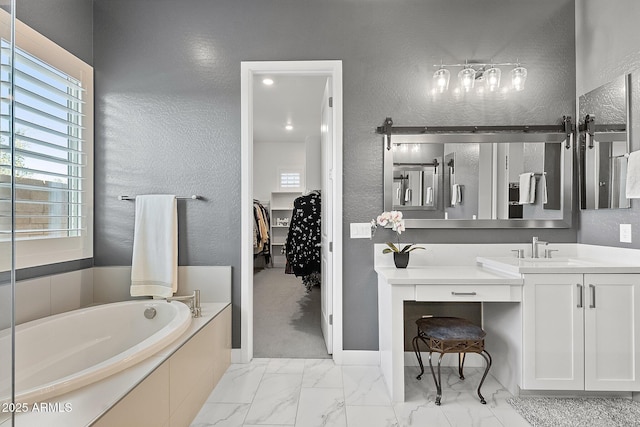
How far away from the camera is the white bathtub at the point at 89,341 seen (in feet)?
4.83

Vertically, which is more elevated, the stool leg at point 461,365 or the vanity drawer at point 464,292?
the vanity drawer at point 464,292

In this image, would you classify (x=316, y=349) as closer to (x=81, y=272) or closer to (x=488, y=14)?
(x=81, y=272)

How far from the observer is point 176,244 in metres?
2.64

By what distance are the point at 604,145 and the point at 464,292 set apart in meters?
1.50

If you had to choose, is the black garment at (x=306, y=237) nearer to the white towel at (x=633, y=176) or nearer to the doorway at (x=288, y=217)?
the doorway at (x=288, y=217)

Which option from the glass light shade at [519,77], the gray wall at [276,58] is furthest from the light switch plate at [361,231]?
the glass light shade at [519,77]

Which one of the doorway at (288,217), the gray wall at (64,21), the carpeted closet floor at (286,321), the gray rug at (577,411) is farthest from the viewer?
the doorway at (288,217)

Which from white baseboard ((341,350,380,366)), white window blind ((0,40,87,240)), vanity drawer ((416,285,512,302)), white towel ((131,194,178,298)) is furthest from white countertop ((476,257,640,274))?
white window blind ((0,40,87,240))

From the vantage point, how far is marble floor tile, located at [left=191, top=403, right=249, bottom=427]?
1.87 m

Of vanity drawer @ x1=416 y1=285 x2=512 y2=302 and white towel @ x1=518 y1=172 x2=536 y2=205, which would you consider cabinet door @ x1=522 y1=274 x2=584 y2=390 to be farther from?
white towel @ x1=518 y1=172 x2=536 y2=205

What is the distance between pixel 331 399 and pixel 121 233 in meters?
2.04

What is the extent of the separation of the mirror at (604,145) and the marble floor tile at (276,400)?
2482 mm

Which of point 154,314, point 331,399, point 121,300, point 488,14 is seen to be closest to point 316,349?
point 331,399

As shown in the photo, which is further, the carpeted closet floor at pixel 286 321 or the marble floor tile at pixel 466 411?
the carpeted closet floor at pixel 286 321
